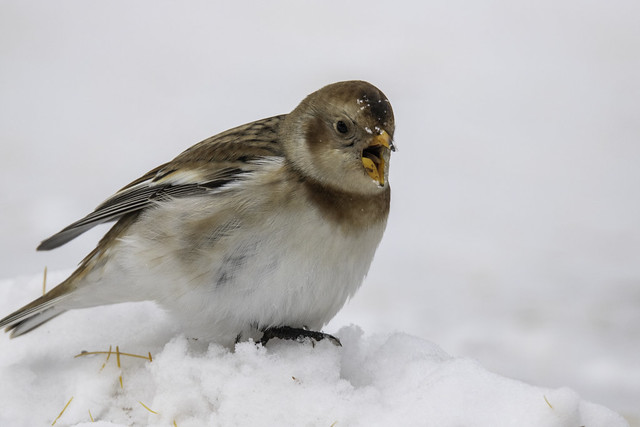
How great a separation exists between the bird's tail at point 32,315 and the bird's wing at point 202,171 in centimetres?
33

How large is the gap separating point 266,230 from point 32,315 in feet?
3.83

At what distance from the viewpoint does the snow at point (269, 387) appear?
3.30 meters

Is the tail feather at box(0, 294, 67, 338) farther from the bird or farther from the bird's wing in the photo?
the bird's wing

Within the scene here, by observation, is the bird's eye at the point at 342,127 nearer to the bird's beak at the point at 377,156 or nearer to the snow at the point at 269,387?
the bird's beak at the point at 377,156

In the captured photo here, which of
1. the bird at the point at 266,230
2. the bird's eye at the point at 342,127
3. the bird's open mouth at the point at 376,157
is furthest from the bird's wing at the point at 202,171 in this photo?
the bird's open mouth at the point at 376,157

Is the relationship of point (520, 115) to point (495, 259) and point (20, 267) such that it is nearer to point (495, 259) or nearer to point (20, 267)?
point (495, 259)

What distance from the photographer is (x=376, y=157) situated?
12.3 ft

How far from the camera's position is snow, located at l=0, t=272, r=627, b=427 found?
3.30 metres

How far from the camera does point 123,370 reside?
12.4 ft

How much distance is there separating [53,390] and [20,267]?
3.21 meters

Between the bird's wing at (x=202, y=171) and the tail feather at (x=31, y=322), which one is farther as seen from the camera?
the tail feather at (x=31, y=322)

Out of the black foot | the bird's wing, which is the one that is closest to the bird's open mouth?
the bird's wing

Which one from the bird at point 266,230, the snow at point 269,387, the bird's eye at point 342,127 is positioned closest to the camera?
the snow at point 269,387

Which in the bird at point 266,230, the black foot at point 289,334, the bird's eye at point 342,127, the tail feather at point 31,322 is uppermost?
the bird's eye at point 342,127
